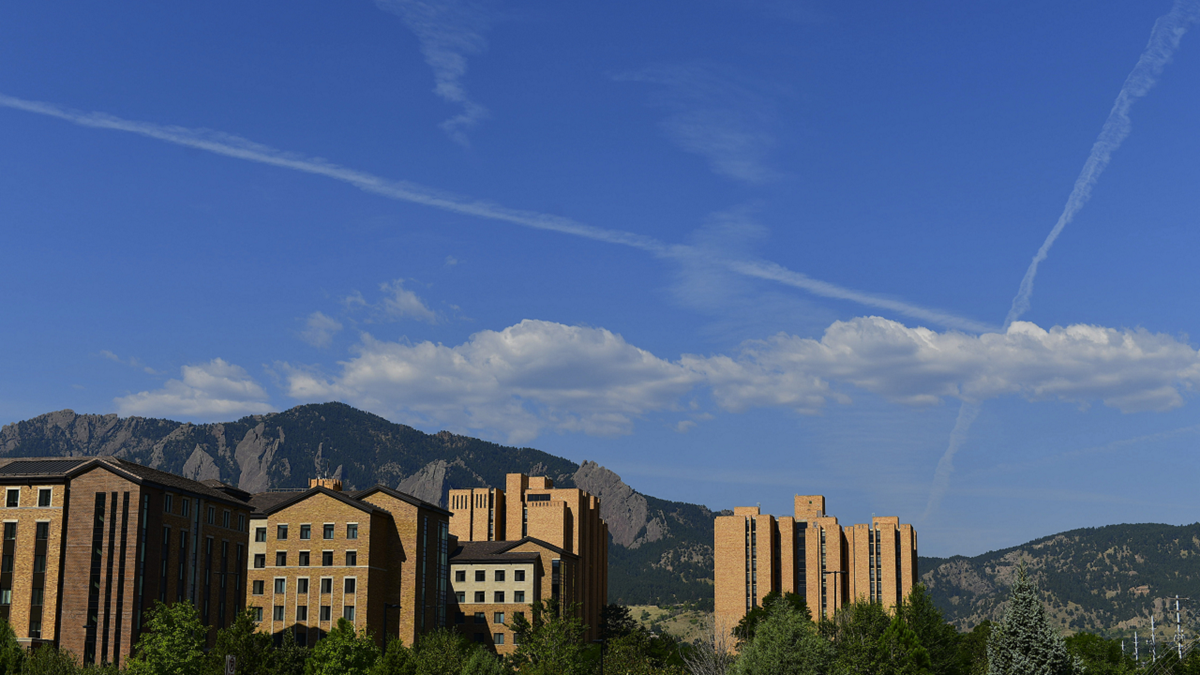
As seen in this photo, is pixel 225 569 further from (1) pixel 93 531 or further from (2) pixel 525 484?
(2) pixel 525 484

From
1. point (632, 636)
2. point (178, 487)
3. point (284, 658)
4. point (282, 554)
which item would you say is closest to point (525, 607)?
point (632, 636)

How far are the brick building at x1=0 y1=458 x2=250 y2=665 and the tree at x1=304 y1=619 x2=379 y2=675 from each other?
17.1m

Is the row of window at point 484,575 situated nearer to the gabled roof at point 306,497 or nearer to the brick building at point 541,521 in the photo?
the brick building at point 541,521

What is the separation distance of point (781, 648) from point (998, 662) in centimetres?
1283

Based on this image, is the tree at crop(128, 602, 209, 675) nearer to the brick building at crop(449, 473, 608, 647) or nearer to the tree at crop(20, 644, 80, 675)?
the tree at crop(20, 644, 80, 675)

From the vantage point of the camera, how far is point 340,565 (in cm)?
11869

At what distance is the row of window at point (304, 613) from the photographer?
117000mm

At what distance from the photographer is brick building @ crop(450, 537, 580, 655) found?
14438 cm

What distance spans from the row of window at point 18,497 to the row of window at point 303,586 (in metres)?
30.3

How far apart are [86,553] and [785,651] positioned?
60.4 metres

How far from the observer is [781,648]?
69438 millimetres

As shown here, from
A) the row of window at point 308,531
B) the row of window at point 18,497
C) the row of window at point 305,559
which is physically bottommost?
the row of window at point 305,559

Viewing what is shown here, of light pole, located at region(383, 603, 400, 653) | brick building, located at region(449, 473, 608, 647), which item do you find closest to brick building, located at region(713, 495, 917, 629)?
brick building, located at region(449, 473, 608, 647)

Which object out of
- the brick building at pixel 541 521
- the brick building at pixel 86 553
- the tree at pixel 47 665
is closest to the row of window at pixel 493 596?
the brick building at pixel 541 521
